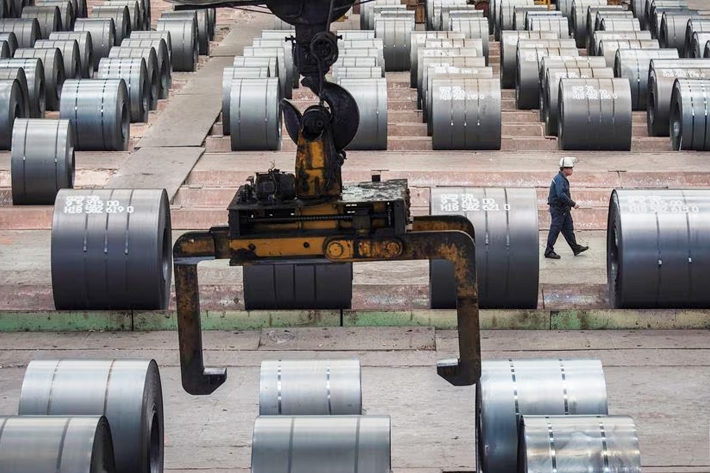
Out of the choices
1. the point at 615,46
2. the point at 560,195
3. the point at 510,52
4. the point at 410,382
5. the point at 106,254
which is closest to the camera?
the point at 410,382

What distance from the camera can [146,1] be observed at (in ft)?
144

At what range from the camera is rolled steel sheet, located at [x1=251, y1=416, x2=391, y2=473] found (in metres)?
13.0

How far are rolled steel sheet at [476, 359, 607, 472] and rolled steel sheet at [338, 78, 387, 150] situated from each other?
14.4 meters

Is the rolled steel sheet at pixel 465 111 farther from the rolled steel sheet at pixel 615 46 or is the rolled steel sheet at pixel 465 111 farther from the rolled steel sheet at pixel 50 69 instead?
the rolled steel sheet at pixel 50 69

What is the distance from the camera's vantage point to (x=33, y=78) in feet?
103

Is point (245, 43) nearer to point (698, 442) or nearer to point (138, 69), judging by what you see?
point (138, 69)

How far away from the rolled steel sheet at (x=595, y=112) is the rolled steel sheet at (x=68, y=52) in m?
11.7

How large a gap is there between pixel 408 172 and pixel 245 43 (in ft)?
53.0

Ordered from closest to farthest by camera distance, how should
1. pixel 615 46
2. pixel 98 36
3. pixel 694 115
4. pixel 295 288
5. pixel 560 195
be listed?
pixel 295 288, pixel 560 195, pixel 694 115, pixel 615 46, pixel 98 36

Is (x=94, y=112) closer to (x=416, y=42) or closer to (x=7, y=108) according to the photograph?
(x=7, y=108)

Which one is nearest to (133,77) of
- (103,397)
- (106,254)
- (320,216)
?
(106,254)

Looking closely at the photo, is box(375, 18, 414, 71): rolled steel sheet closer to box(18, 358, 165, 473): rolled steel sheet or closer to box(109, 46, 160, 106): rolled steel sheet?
box(109, 46, 160, 106): rolled steel sheet

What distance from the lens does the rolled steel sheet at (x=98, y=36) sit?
123 feet

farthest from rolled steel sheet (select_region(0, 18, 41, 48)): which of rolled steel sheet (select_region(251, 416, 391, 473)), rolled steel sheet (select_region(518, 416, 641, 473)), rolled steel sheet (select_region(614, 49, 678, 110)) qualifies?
rolled steel sheet (select_region(518, 416, 641, 473))
